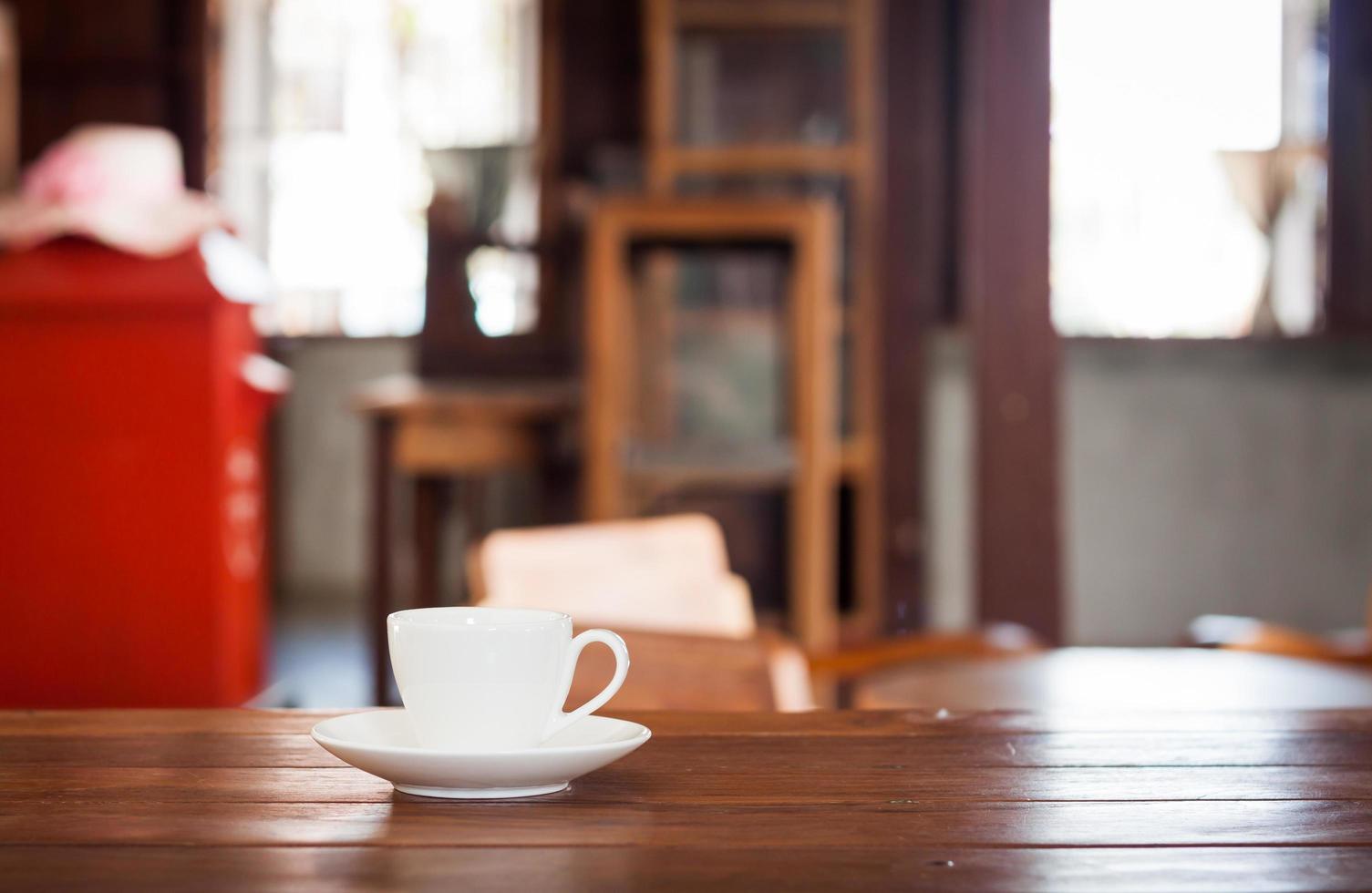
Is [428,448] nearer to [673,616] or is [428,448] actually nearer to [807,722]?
[673,616]

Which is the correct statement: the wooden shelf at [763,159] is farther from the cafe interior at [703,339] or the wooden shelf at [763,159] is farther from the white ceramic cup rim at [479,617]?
the white ceramic cup rim at [479,617]

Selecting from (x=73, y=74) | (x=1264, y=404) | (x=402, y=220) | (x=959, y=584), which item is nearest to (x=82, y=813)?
(x=959, y=584)

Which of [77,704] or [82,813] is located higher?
[82,813]

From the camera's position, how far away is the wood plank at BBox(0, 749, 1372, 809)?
0.67 m

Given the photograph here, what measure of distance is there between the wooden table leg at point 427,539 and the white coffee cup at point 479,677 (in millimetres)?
3138

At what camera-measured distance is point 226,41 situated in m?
5.73

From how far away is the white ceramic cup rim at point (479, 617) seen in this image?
2.17ft

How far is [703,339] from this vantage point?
396cm

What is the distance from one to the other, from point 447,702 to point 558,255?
430 cm

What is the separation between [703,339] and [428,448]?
85 centimetres

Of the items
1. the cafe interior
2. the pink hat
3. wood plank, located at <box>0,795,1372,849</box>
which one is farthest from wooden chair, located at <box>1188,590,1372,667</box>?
the pink hat

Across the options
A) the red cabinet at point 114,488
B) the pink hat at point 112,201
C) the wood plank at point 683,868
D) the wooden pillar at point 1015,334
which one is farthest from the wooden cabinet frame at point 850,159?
the wood plank at point 683,868

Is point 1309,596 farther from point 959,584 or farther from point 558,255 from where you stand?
point 558,255

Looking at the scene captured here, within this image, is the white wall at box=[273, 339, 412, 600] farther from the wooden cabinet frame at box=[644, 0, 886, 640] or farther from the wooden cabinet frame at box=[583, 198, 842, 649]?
the wooden cabinet frame at box=[583, 198, 842, 649]
